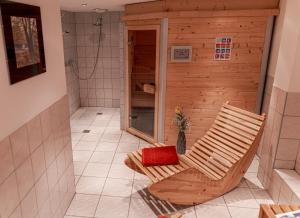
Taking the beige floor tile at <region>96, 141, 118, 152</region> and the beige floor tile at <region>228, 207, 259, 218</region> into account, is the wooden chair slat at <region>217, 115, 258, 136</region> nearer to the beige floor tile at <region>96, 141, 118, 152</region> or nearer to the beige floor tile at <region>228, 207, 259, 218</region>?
the beige floor tile at <region>228, 207, 259, 218</region>

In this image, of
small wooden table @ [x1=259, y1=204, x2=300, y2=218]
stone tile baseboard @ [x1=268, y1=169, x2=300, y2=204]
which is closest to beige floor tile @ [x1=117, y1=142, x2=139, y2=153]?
stone tile baseboard @ [x1=268, y1=169, x2=300, y2=204]

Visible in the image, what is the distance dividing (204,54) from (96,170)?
2.44 metres

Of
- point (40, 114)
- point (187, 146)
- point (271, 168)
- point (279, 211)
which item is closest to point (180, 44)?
point (187, 146)

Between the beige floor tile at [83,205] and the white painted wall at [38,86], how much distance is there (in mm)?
1342

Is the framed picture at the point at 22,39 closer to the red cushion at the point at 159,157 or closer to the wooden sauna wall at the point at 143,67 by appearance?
the red cushion at the point at 159,157

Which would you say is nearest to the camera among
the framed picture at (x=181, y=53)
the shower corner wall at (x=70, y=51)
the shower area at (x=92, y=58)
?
the framed picture at (x=181, y=53)

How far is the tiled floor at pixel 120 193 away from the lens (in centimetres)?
294

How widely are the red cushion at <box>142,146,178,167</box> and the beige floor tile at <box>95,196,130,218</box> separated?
56 cm

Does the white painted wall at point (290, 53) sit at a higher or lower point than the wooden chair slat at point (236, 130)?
higher

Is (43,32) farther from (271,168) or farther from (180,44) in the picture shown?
(271,168)

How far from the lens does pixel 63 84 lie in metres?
Result: 2.76

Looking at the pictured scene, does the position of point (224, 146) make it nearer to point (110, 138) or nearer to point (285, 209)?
point (285, 209)

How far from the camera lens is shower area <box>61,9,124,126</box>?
6.02 m

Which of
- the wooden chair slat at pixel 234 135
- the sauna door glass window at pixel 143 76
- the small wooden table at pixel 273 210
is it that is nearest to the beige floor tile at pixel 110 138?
the sauna door glass window at pixel 143 76
